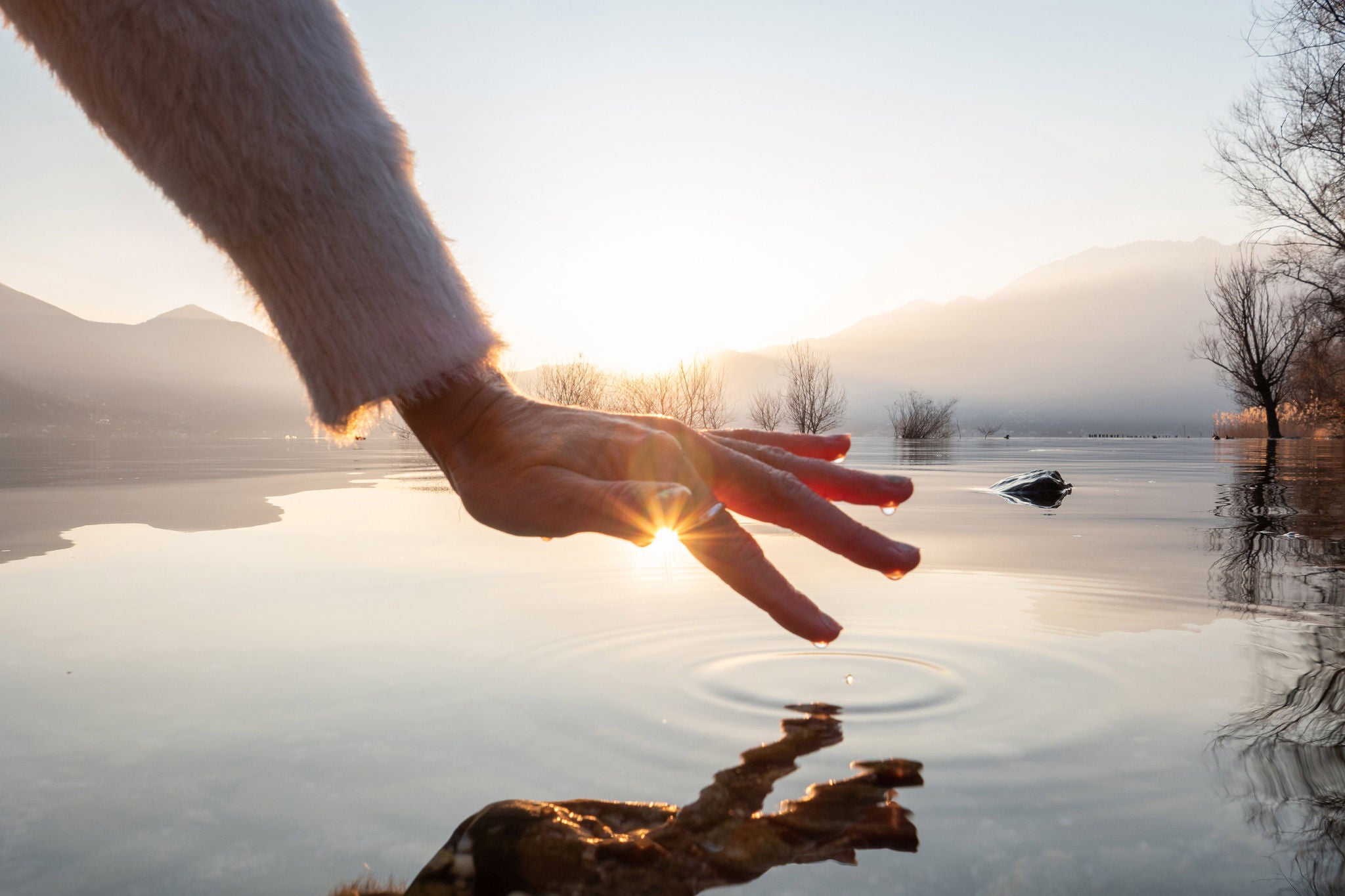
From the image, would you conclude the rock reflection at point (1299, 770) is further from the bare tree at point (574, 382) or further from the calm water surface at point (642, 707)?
the bare tree at point (574, 382)

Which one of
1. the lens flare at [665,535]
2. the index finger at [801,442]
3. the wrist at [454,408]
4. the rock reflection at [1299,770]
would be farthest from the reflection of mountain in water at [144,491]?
the rock reflection at [1299,770]

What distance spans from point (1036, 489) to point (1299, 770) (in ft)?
19.7

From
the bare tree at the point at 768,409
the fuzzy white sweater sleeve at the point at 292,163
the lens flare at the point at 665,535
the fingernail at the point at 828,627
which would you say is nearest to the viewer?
the fuzzy white sweater sleeve at the point at 292,163

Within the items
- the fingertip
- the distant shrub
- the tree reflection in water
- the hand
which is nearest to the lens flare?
the hand

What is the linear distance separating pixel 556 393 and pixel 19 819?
14843mm

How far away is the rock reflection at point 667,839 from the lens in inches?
34.3

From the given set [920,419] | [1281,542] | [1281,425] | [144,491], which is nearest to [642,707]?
[1281,542]

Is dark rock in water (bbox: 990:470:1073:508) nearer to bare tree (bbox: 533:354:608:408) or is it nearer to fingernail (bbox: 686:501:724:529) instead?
fingernail (bbox: 686:501:724:529)

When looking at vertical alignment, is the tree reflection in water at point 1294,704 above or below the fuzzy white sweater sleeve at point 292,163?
below

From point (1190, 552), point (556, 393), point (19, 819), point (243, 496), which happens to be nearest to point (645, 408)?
point (556, 393)

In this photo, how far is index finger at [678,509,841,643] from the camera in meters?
0.90

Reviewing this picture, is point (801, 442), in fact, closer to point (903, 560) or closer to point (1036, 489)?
point (903, 560)

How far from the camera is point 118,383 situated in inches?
5886

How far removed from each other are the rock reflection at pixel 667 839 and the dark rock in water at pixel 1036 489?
5.62 metres
